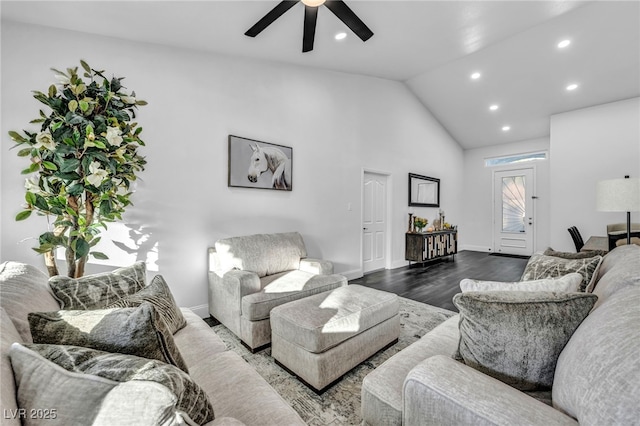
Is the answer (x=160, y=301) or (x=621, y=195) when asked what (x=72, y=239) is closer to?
(x=160, y=301)

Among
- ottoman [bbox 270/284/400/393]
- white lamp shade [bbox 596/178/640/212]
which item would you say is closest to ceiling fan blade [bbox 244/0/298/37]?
ottoman [bbox 270/284/400/393]

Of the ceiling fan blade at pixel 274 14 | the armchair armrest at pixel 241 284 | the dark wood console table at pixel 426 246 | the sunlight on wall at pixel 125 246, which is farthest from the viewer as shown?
the dark wood console table at pixel 426 246

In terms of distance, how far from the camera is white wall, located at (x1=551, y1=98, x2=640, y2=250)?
477 centimetres

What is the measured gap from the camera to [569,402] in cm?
77

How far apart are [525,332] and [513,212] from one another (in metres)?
7.19

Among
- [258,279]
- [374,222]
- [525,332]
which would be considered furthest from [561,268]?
[374,222]

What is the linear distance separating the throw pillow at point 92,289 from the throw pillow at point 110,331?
0.42 meters

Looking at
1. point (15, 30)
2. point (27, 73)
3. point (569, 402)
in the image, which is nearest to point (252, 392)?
point (569, 402)

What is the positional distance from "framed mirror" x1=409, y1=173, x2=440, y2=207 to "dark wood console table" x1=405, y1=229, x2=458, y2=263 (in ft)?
2.43

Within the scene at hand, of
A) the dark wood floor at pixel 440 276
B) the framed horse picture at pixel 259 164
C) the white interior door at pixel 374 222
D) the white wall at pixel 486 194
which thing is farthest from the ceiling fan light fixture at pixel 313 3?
the white wall at pixel 486 194

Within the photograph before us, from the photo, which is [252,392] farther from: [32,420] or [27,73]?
[27,73]

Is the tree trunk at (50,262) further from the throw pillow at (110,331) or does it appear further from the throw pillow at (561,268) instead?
the throw pillow at (561,268)

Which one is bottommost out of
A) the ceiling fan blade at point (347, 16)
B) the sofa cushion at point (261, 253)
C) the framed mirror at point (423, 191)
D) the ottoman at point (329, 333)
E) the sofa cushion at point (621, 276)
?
the ottoman at point (329, 333)

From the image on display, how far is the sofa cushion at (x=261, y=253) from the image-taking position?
2.76 meters
